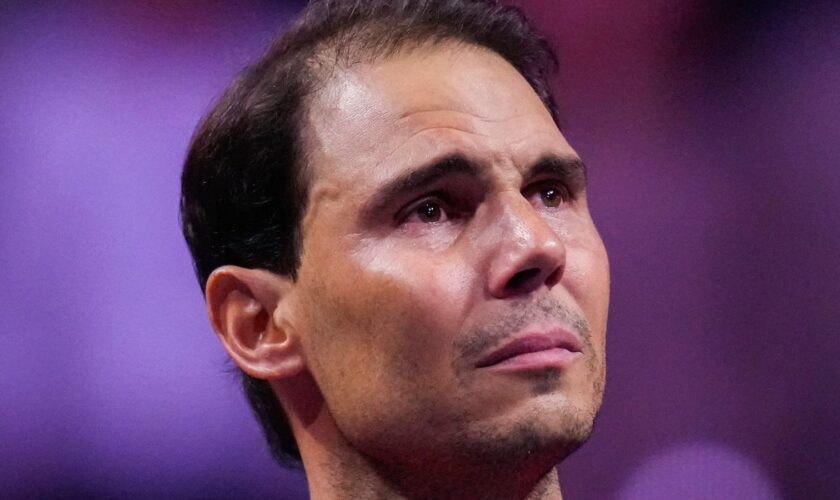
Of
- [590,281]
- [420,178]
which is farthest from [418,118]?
[590,281]

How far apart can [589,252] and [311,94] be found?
1.60 ft

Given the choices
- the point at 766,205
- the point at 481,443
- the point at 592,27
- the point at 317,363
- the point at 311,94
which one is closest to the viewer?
the point at 481,443

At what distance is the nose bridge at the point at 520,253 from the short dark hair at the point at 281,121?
1.03ft

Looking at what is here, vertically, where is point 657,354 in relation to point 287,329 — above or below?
below

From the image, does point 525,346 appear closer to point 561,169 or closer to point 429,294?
point 429,294

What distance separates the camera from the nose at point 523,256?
4.00 ft

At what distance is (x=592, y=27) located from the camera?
2271mm

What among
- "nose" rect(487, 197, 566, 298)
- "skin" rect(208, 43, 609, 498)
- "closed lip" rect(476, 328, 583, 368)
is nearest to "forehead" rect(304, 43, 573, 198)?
"skin" rect(208, 43, 609, 498)

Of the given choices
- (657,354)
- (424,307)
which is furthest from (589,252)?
(657,354)

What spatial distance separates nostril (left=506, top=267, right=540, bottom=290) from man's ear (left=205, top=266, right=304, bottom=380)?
355mm

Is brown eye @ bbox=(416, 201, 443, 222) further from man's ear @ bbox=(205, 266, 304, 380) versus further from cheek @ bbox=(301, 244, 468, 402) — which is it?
man's ear @ bbox=(205, 266, 304, 380)

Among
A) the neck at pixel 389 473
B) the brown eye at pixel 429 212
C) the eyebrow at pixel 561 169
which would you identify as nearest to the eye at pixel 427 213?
the brown eye at pixel 429 212

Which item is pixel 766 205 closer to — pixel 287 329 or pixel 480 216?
pixel 480 216

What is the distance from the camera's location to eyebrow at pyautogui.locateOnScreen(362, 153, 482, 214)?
1308 mm
